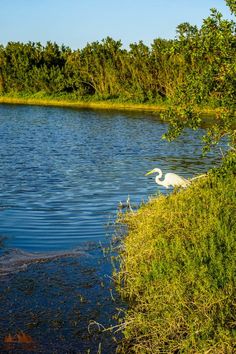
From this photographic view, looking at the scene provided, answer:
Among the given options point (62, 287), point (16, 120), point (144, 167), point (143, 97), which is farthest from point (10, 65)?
point (62, 287)

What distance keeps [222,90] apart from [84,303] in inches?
284

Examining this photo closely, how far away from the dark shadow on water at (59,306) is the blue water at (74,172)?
1.85m

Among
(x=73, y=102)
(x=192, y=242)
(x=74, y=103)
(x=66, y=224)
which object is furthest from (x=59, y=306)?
(x=73, y=102)

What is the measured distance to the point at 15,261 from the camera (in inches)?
483

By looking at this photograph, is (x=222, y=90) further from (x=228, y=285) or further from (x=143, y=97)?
(x=143, y=97)

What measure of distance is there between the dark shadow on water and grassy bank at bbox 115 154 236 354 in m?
0.45

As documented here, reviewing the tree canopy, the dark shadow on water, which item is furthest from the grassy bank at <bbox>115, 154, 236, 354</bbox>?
the tree canopy

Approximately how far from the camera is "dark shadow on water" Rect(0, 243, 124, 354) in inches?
330

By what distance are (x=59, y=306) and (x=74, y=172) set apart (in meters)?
16.4

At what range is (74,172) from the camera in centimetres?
2588

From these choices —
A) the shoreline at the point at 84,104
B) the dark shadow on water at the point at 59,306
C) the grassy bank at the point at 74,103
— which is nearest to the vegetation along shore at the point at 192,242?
the dark shadow on water at the point at 59,306

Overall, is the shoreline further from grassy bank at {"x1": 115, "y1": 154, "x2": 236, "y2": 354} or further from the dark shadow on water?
the dark shadow on water

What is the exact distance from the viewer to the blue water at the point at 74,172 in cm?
1541

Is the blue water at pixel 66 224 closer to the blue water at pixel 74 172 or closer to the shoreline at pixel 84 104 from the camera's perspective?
the blue water at pixel 74 172
